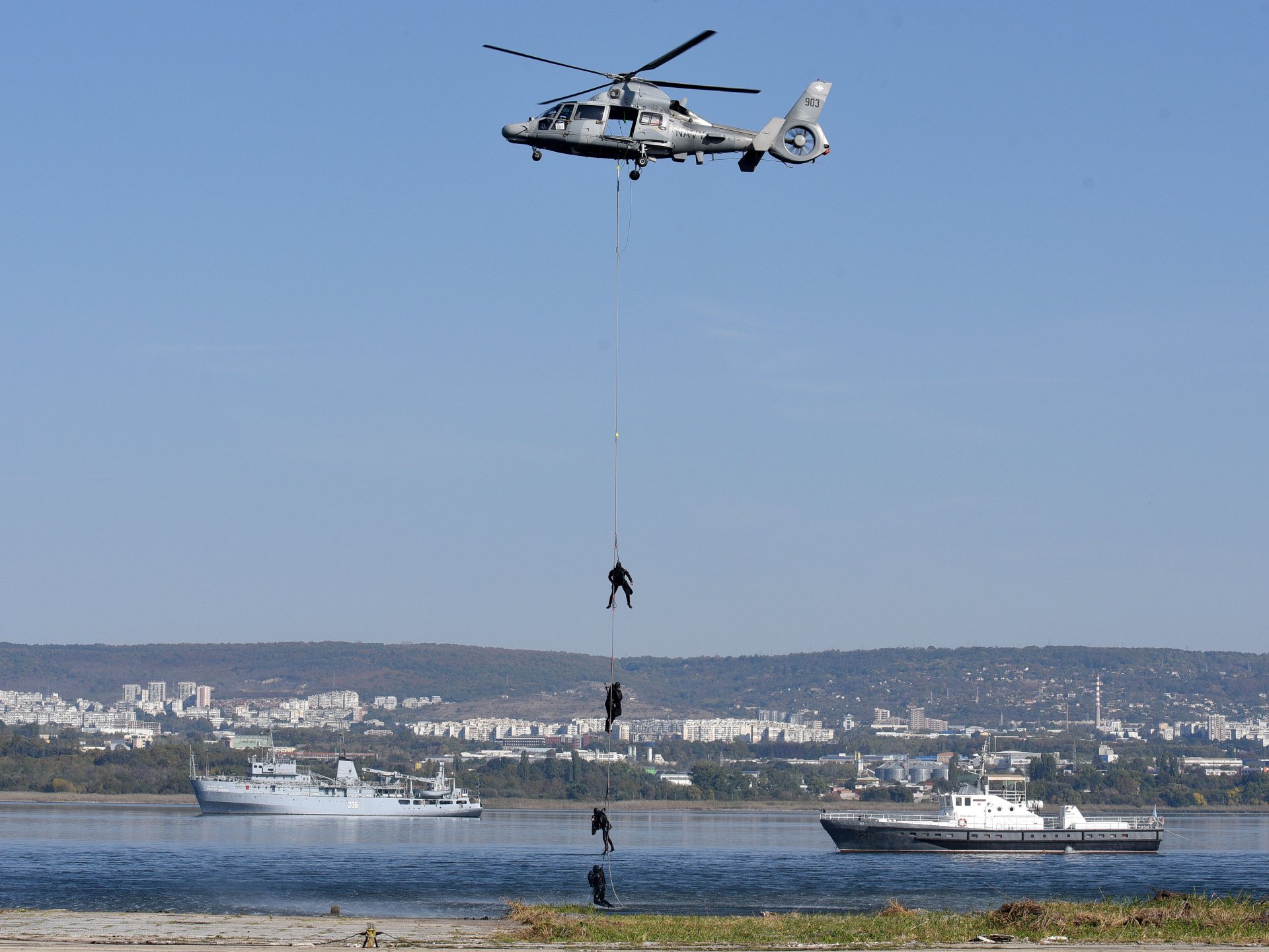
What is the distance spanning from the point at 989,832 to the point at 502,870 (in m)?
22.2

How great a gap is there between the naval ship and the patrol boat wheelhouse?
46377 mm

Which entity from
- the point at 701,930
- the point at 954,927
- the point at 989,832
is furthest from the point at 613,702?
the point at 989,832

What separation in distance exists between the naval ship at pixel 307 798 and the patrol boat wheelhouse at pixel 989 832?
152 feet

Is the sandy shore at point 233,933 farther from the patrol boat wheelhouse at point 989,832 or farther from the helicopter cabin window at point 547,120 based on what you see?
the patrol boat wheelhouse at point 989,832

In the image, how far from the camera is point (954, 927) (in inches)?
889

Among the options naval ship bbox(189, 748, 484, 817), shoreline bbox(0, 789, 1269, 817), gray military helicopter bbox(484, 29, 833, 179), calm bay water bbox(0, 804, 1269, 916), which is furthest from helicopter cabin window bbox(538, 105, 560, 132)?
shoreline bbox(0, 789, 1269, 817)

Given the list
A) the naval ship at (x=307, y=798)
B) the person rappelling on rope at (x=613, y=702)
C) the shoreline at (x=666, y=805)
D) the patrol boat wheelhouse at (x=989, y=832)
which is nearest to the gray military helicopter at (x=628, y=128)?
the person rappelling on rope at (x=613, y=702)

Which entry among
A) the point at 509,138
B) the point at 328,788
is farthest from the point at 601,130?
the point at 328,788

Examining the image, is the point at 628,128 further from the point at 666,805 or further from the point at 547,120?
the point at 666,805

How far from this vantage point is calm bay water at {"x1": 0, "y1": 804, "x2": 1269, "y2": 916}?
35.9 meters

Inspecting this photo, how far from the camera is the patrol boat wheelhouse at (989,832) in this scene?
204 ft

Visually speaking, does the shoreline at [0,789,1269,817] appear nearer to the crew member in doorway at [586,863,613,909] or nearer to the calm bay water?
the calm bay water

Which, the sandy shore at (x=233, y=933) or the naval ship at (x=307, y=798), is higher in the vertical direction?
the sandy shore at (x=233, y=933)

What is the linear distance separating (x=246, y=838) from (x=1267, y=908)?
56.4 metres
